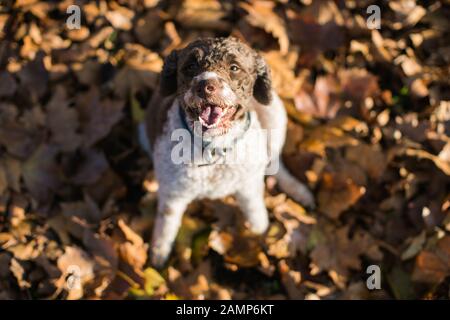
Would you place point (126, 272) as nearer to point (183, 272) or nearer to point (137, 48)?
point (183, 272)

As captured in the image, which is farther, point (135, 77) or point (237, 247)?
point (135, 77)

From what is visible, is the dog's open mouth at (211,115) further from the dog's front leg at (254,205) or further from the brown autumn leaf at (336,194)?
the brown autumn leaf at (336,194)

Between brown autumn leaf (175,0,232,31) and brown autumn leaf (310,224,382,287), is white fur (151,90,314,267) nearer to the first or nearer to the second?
brown autumn leaf (310,224,382,287)

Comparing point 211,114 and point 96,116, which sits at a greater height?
point 211,114

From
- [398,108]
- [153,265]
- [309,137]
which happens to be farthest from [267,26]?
[153,265]

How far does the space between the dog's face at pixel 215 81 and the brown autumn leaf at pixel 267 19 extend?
1.49 meters

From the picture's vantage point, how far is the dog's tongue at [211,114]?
9.54 feet

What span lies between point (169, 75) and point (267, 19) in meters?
1.70

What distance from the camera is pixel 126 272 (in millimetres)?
3887

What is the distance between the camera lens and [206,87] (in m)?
2.79

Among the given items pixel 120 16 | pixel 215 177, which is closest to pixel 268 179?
pixel 215 177

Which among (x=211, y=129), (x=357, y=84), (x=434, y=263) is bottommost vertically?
(x=434, y=263)

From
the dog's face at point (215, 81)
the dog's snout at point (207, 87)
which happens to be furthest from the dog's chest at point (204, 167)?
the dog's snout at point (207, 87)

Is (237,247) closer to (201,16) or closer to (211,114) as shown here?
(211,114)
